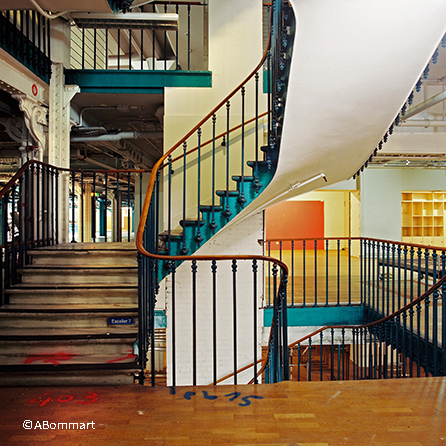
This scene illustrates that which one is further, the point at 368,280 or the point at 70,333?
the point at 368,280

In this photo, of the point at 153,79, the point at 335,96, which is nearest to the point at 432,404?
the point at 335,96

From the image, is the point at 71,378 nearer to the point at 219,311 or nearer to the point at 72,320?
the point at 72,320

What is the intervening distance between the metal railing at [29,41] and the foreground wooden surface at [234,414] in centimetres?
387

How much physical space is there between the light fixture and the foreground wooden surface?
15.5 feet

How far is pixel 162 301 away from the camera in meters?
4.76

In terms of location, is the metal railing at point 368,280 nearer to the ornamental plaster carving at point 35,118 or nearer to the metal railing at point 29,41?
the ornamental plaster carving at point 35,118

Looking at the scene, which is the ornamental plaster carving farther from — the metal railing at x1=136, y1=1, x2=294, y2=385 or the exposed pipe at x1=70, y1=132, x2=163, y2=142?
the metal railing at x1=136, y1=1, x2=294, y2=385

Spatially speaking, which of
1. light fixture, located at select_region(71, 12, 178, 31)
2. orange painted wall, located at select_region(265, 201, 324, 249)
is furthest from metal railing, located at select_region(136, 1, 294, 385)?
orange painted wall, located at select_region(265, 201, 324, 249)

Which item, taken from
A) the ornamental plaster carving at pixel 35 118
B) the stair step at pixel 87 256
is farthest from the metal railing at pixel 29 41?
the stair step at pixel 87 256

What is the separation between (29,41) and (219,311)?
4.51 m

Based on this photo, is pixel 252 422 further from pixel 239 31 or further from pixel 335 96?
pixel 239 31

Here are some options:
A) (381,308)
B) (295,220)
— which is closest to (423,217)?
(295,220)

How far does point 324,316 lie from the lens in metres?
4.51

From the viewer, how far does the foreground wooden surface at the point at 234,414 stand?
159cm
